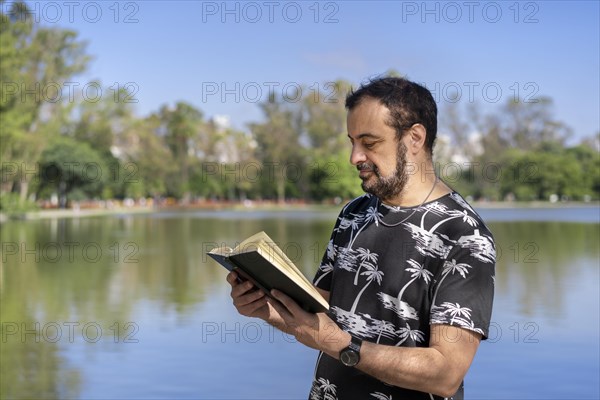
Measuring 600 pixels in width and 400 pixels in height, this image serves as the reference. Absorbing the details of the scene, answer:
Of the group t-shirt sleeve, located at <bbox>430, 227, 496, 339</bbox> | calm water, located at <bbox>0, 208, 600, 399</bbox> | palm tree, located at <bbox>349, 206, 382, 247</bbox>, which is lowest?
calm water, located at <bbox>0, 208, 600, 399</bbox>

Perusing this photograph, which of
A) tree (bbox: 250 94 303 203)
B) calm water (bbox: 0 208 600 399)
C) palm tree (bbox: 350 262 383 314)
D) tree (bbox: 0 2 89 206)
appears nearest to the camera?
palm tree (bbox: 350 262 383 314)

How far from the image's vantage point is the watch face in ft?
4.86

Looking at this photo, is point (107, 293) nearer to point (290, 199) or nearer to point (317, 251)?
point (317, 251)

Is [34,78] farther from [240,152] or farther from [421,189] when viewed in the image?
[421,189]

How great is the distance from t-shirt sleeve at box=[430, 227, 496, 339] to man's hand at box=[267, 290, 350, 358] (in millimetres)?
183

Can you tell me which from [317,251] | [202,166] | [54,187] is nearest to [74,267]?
[317,251]

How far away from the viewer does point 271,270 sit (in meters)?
1.44

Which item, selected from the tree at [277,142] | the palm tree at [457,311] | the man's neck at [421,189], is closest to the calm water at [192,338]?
the man's neck at [421,189]

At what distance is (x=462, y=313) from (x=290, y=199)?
6682 cm

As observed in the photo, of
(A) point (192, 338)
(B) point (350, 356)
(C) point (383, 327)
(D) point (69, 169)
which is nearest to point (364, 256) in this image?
(C) point (383, 327)

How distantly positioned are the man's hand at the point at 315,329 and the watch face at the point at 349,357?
0.01 m

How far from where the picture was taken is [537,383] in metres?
5.49

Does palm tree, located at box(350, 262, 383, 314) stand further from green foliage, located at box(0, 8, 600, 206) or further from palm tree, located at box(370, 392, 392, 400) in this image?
green foliage, located at box(0, 8, 600, 206)

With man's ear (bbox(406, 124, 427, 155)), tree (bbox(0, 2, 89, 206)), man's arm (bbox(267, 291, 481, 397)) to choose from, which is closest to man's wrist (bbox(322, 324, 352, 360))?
man's arm (bbox(267, 291, 481, 397))
